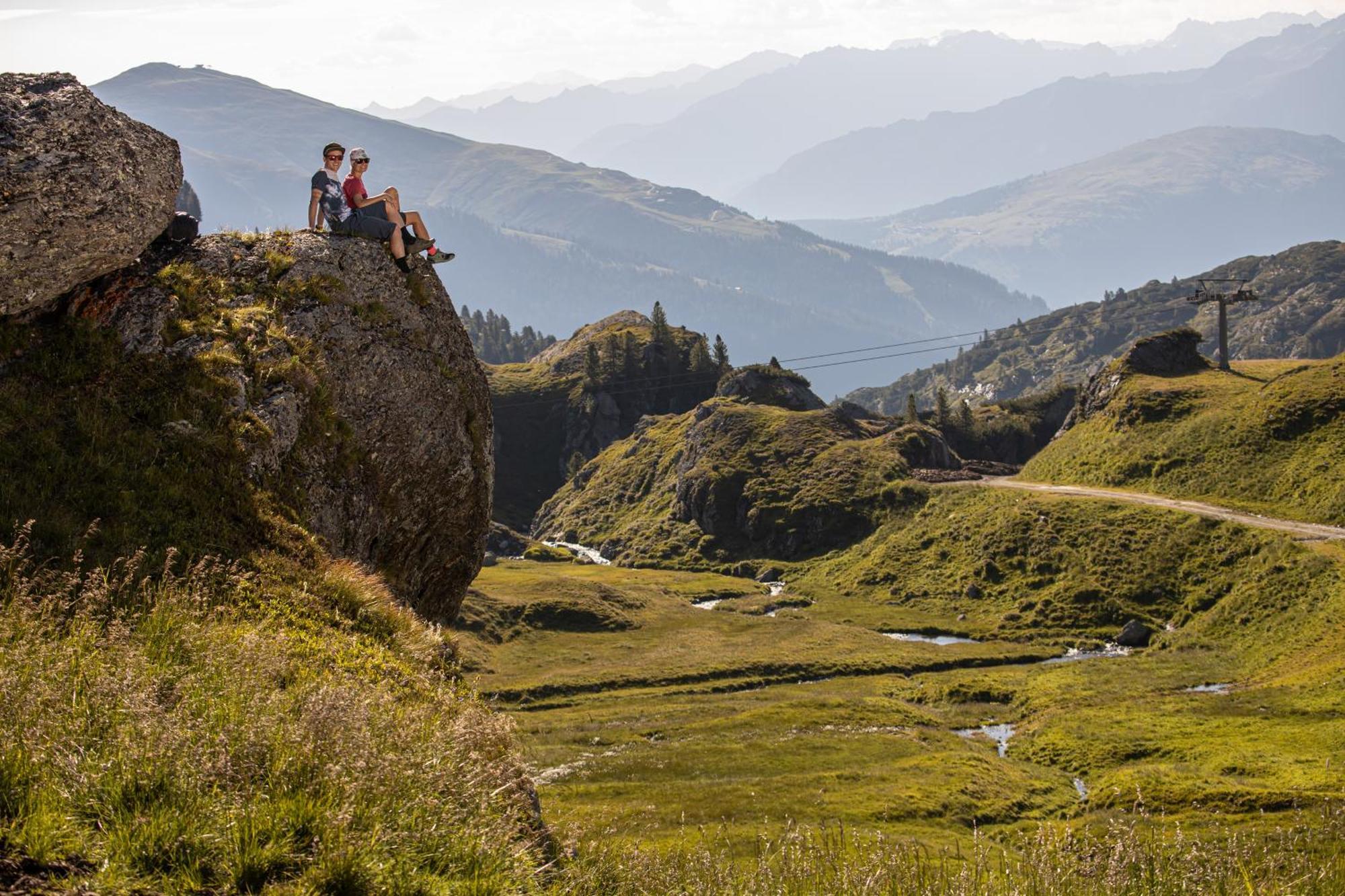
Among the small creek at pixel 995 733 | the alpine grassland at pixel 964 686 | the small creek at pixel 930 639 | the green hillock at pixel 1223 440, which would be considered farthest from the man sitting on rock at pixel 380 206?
the green hillock at pixel 1223 440

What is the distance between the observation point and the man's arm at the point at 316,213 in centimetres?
2811

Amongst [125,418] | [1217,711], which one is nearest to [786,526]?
[1217,711]

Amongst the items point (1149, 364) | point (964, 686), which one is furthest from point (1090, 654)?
point (1149, 364)

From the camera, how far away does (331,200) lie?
28.5 m

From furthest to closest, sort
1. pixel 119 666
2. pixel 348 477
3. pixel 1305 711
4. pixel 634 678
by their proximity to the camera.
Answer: pixel 634 678, pixel 1305 711, pixel 348 477, pixel 119 666

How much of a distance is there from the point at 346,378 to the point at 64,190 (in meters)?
7.04

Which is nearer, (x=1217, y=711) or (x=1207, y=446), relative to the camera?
(x=1217, y=711)

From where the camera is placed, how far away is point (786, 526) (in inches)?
6575

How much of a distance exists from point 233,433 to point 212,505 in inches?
92.6

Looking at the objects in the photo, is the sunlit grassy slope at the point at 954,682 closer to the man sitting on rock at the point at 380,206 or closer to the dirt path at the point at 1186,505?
the dirt path at the point at 1186,505

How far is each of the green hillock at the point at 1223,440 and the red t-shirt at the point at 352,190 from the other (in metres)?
101

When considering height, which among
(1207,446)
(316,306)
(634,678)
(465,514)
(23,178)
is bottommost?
(634,678)

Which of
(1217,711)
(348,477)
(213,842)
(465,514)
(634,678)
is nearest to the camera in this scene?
(213,842)

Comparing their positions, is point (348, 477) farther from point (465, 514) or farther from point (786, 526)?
point (786, 526)
